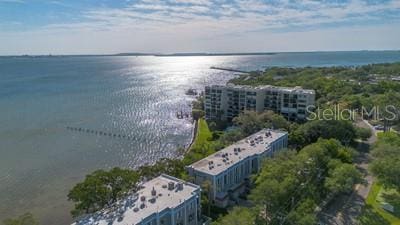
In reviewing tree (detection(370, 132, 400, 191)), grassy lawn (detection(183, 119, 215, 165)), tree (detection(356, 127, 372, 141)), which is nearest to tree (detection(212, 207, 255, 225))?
grassy lawn (detection(183, 119, 215, 165))

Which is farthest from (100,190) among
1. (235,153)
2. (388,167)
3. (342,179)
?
(388,167)

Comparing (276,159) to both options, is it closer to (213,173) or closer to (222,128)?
(213,173)

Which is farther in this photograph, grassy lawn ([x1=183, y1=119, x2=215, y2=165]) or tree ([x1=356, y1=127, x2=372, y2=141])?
tree ([x1=356, y1=127, x2=372, y2=141])

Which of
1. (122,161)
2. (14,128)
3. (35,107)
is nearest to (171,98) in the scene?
(35,107)

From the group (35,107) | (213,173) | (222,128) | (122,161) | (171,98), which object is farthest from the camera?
(171,98)

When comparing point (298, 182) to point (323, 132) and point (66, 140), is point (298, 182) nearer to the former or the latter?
point (323, 132)

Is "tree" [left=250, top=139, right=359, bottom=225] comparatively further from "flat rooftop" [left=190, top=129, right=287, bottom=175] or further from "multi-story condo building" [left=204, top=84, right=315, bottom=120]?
"multi-story condo building" [left=204, top=84, right=315, bottom=120]
